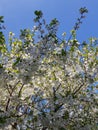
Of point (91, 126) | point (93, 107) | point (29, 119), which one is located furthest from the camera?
point (93, 107)

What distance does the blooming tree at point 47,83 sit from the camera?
11586 mm

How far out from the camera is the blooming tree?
1159 cm

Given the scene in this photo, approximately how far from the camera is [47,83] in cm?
1447

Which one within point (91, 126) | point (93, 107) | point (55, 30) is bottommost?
point (91, 126)

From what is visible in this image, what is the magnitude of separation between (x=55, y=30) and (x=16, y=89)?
10.4 feet

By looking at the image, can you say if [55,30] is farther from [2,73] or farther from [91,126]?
[91,126]

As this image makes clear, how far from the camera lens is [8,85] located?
43.2 ft

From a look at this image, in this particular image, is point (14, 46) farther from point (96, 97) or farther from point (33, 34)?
point (96, 97)

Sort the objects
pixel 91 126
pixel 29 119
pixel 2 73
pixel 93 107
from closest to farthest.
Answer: pixel 2 73 < pixel 29 119 < pixel 91 126 < pixel 93 107

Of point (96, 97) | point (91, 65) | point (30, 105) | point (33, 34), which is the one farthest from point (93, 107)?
point (33, 34)

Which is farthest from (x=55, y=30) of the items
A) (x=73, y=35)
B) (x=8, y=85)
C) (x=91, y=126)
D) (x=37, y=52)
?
(x=91, y=126)

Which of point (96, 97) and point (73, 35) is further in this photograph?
point (96, 97)

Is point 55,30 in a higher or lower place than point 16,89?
higher

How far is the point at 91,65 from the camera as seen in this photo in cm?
1445
